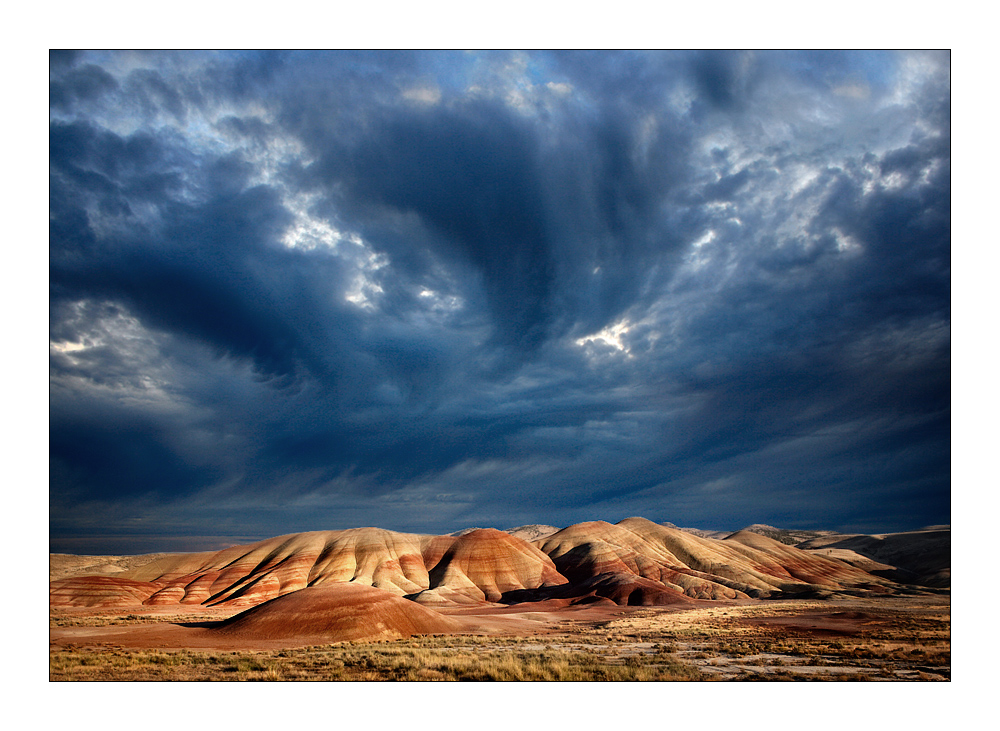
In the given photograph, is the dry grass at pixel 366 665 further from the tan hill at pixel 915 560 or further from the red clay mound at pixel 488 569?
the tan hill at pixel 915 560

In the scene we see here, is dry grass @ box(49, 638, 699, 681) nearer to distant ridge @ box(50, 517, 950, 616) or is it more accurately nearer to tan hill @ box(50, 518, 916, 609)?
distant ridge @ box(50, 517, 950, 616)

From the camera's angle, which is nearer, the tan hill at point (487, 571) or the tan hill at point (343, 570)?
the tan hill at point (487, 571)

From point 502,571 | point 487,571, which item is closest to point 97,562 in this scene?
point 487,571

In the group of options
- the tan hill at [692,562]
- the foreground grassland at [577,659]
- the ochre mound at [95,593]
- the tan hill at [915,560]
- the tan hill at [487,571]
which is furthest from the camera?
the tan hill at [915,560]

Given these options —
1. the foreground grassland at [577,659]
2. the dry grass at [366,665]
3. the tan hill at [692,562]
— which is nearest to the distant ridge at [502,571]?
the tan hill at [692,562]

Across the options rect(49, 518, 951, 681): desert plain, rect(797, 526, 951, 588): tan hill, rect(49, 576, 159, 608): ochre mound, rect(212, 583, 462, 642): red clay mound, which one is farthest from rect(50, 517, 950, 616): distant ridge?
rect(212, 583, 462, 642): red clay mound

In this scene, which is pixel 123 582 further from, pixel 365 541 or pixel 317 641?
pixel 317 641

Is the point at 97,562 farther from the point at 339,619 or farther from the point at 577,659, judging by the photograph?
the point at 577,659
